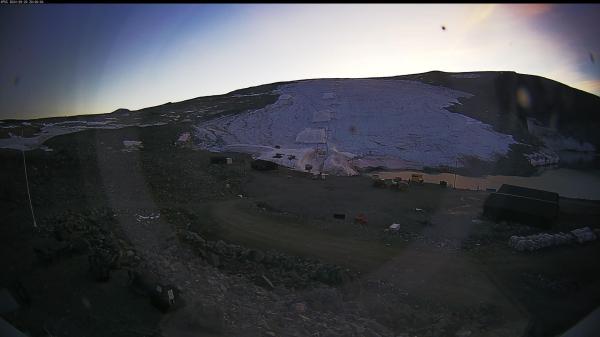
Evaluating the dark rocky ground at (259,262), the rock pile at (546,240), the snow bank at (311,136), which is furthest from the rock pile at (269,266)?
the snow bank at (311,136)

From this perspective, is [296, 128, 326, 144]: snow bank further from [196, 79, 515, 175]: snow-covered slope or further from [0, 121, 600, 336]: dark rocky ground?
[0, 121, 600, 336]: dark rocky ground

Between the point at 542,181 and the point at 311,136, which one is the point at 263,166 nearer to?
the point at 311,136

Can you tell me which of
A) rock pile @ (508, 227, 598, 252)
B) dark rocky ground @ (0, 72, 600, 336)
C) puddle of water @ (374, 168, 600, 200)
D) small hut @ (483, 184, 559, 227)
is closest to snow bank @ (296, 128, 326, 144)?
puddle of water @ (374, 168, 600, 200)

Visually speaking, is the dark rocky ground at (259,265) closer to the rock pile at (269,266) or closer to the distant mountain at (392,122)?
the rock pile at (269,266)

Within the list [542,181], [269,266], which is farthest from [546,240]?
[542,181]

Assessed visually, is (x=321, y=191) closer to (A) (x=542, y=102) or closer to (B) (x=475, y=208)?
(B) (x=475, y=208)

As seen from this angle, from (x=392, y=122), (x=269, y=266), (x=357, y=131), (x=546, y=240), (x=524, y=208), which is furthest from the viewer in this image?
(x=392, y=122)
